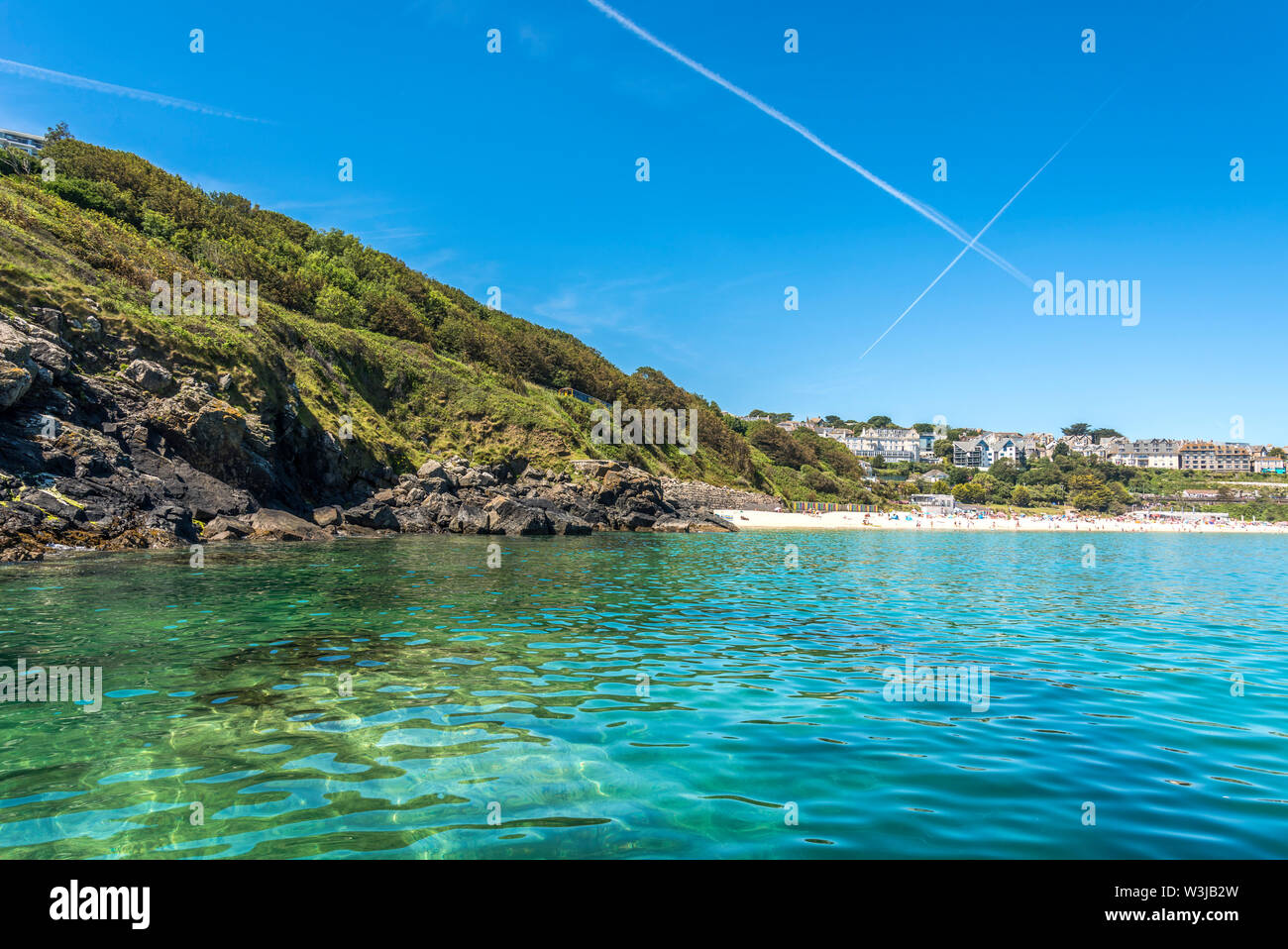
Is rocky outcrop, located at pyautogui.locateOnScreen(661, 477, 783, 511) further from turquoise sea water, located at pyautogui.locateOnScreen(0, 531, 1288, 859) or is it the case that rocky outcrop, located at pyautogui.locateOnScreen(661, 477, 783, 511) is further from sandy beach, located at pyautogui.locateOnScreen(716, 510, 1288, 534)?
turquoise sea water, located at pyautogui.locateOnScreen(0, 531, 1288, 859)

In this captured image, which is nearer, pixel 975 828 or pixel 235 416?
pixel 975 828

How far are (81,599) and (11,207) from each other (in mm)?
39955

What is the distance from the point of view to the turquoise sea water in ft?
18.2

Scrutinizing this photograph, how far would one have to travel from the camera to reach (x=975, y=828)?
564cm

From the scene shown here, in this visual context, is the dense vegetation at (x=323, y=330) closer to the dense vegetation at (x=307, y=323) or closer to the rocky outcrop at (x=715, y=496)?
the dense vegetation at (x=307, y=323)

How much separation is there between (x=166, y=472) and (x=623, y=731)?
33.6 metres

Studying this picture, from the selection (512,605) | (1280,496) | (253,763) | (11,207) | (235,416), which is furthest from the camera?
(1280,496)

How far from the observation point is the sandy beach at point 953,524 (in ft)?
264

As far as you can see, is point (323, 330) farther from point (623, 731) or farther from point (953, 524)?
point (953, 524)

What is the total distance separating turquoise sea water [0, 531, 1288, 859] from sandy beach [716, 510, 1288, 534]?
5568 cm

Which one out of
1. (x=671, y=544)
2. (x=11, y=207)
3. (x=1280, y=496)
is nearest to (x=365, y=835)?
(x=671, y=544)

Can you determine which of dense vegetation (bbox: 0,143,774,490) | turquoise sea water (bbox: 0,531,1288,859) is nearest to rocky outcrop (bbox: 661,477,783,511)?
dense vegetation (bbox: 0,143,774,490)

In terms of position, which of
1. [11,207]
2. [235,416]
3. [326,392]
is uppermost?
[11,207]

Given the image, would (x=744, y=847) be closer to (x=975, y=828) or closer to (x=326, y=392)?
(x=975, y=828)
